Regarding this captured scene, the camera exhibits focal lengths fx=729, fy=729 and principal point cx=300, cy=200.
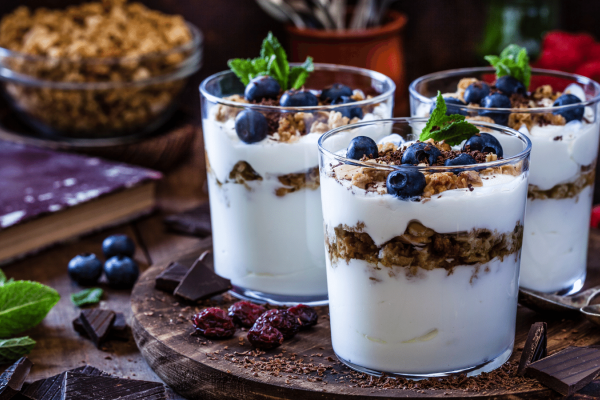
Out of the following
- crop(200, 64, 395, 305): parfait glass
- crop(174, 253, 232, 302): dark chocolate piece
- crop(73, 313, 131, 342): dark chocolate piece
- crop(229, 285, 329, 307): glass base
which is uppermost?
crop(200, 64, 395, 305): parfait glass

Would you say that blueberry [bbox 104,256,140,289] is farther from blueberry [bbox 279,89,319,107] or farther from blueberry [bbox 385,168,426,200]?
blueberry [bbox 385,168,426,200]

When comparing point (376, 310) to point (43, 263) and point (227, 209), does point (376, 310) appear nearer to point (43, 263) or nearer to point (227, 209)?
point (227, 209)

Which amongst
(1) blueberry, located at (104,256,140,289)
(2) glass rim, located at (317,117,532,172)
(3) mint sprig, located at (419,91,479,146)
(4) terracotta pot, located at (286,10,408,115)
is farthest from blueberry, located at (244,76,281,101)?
(4) terracotta pot, located at (286,10,408,115)

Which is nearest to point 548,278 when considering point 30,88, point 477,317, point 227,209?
point 477,317

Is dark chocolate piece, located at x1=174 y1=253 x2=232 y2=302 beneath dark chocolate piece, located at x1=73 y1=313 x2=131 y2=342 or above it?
above

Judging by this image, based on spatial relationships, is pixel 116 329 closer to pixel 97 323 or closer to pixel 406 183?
pixel 97 323

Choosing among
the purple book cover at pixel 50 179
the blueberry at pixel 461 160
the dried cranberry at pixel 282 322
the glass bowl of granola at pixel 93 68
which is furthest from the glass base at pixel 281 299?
the glass bowl of granola at pixel 93 68

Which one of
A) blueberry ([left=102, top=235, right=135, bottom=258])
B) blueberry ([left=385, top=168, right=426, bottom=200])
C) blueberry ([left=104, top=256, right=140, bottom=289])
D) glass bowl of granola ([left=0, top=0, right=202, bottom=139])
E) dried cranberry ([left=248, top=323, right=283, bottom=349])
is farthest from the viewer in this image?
glass bowl of granola ([left=0, top=0, right=202, bottom=139])
